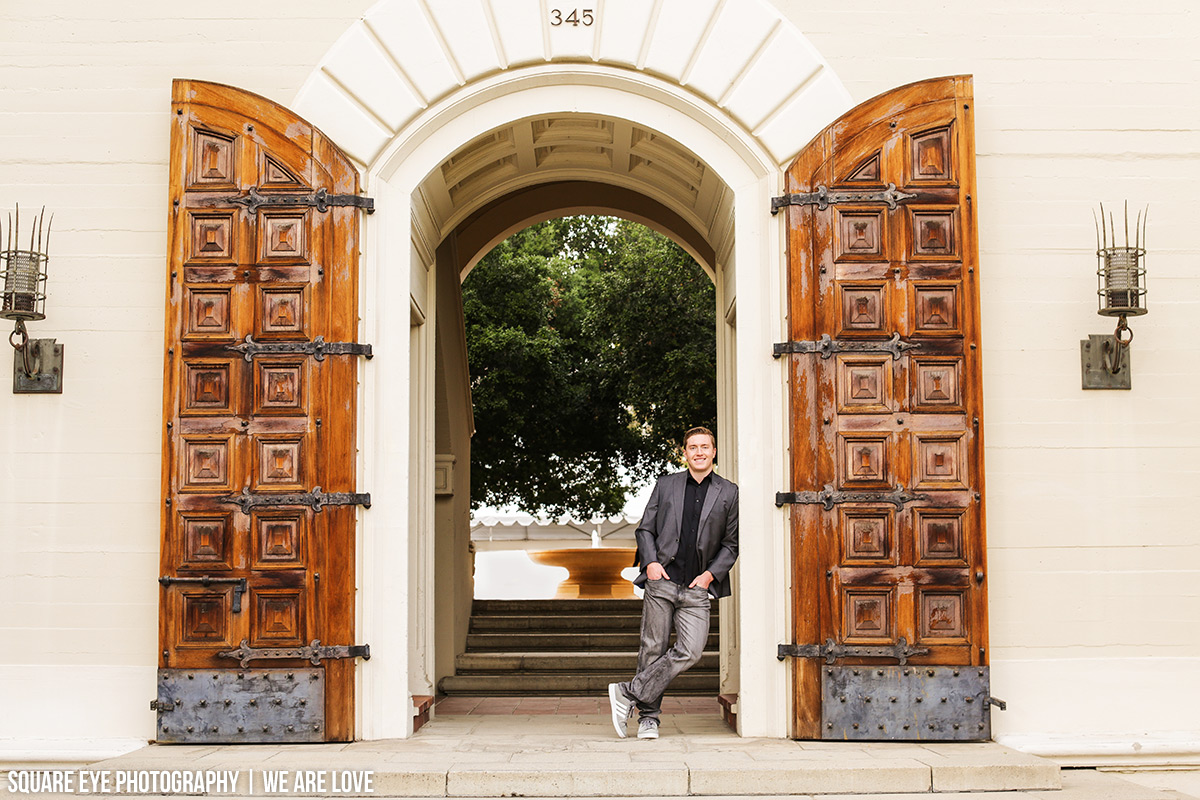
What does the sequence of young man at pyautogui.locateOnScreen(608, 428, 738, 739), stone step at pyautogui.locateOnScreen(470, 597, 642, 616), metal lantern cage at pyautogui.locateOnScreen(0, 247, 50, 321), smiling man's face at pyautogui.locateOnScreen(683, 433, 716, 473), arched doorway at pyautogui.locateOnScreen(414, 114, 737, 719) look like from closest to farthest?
metal lantern cage at pyautogui.locateOnScreen(0, 247, 50, 321), young man at pyautogui.locateOnScreen(608, 428, 738, 739), smiling man's face at pyautogui.locateOnScreen(683, 433, 716, 473), arched doorway at pyautogui.locateOnScreen(414, 114, 737, 719), stone step at pyautogui.locateOnScreen(470, 597, 642, 616)

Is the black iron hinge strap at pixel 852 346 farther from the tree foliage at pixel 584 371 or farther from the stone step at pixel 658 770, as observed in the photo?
the tree foliage at pixel 584 371

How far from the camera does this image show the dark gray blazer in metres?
6.62

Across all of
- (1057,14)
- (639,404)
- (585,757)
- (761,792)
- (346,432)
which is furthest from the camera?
(639,404)

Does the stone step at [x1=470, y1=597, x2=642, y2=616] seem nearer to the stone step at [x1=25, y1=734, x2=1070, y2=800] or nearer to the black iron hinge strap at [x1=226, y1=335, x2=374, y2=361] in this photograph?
the stone step at [x1=25, y1=734, x2=1070, y2=800]

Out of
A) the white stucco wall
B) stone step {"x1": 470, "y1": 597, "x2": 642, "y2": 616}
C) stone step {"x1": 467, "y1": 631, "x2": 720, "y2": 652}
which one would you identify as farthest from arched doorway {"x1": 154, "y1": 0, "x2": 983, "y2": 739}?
stone step {"x1": 470, "y1": 597, "x2": 642, "y2": 616}

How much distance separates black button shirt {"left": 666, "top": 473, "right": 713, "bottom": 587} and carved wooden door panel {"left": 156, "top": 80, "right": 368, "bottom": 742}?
1.82 metres

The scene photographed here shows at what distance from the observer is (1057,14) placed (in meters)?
6.90

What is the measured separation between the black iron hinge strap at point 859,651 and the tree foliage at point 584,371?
7.47m

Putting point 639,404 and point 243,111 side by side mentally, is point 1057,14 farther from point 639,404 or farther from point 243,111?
point 639,404

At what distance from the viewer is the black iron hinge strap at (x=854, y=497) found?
636cm

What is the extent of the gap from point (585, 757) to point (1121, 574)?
326cm

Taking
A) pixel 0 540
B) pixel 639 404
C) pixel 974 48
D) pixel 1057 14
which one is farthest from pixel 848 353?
pixel 639 404

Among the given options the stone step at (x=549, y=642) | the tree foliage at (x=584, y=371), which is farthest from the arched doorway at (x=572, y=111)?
the tree foliage at (x=584, y=371)

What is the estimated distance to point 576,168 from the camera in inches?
340
